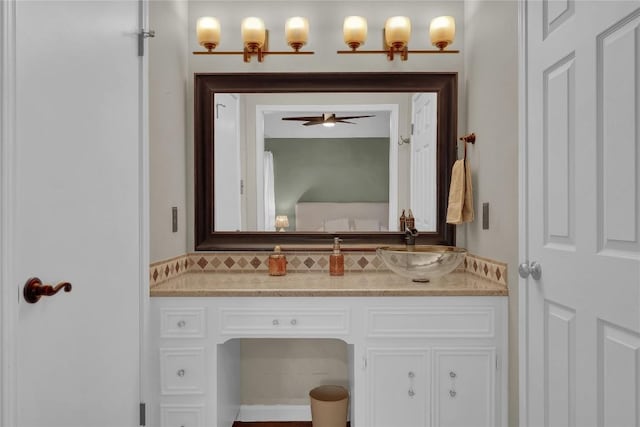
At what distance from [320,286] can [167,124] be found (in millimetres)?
1075

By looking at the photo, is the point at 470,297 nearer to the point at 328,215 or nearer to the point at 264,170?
the point at 328,215

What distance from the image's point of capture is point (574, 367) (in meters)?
1.33

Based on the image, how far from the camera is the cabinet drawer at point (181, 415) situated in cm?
181

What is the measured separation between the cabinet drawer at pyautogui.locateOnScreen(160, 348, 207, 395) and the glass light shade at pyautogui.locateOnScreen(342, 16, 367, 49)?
1.66 m

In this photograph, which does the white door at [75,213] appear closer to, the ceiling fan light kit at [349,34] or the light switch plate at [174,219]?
the light switch plate at [174,219]

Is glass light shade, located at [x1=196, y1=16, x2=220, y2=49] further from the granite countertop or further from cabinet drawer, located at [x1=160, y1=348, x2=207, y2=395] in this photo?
cabinet drawer, located at [x1=160, y1=348, x2=207, y2=395]

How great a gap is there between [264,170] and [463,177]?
3.41ft

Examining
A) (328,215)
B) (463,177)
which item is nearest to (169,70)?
(328,215)

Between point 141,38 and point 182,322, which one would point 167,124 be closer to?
point 141,38

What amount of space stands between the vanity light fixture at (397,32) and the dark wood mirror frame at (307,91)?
0.15 metres

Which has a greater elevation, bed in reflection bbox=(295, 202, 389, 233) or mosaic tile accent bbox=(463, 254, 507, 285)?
bed in reflection bbox=(295, 202, 389, 233)

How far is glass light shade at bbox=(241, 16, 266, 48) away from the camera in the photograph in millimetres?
2234

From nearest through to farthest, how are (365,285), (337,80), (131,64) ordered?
(131,64) → (365,285) → (337,80)

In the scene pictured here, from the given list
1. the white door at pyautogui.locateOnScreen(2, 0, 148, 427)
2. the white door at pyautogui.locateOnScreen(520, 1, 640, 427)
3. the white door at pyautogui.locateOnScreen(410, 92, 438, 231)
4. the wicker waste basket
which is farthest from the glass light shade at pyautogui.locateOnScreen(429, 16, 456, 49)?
the wicker waste basket
